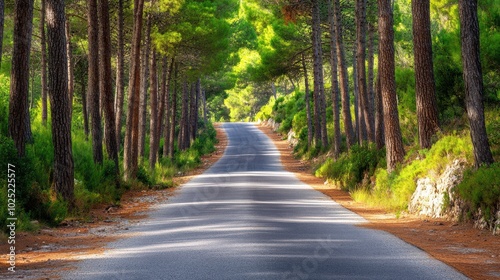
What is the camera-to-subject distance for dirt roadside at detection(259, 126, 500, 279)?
10805mm

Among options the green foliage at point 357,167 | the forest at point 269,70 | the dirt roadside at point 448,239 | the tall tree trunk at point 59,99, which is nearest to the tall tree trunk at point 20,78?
the forest at point 269,70

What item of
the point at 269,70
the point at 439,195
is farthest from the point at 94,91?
the point at 269,70

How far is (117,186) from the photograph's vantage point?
25.2 m

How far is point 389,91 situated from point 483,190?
9.01m

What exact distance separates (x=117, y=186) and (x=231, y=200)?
494 centimetres

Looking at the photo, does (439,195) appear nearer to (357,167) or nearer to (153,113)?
(357,167)

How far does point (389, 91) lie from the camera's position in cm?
2331

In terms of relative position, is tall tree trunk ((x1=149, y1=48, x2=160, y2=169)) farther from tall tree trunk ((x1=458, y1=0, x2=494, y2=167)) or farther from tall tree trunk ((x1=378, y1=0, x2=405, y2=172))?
tall tree trunk ((x1=458, y1=0, x2=494, y2=167))

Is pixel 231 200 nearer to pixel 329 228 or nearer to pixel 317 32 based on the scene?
pixel 329 228

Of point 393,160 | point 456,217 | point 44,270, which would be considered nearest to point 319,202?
point 393,160

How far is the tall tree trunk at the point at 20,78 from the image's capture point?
16844mm

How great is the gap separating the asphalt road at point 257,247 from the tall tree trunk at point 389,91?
2.76 m

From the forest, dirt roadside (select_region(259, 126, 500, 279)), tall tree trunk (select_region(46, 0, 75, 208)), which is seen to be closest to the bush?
the forest

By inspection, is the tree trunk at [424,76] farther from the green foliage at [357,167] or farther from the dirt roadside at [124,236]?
the green foliage at [357,167]
